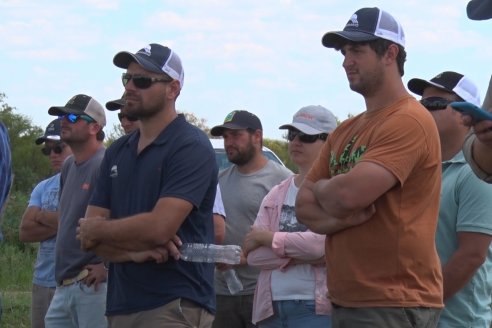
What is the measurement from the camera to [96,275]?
6.17 m

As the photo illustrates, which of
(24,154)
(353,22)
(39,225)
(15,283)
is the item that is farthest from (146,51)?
(24,154)

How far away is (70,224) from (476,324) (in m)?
2.86

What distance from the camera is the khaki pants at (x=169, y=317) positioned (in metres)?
4.63

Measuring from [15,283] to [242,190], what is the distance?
7043 mm

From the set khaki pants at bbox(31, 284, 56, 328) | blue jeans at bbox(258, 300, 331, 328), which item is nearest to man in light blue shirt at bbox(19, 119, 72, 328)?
khaki pants at bbox(31, 284, 56, 328)

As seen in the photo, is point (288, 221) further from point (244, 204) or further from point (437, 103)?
point (437, 103)

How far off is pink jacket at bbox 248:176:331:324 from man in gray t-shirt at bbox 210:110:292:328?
51 centimetres

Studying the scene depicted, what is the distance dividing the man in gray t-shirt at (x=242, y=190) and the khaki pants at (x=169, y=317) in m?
1.65

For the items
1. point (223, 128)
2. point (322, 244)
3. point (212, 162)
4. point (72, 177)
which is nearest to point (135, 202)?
point (212, 162)

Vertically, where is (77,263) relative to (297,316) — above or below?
above

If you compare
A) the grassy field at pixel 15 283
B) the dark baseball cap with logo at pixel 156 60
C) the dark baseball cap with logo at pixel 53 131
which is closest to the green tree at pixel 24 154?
the grassy field at pixel 15 283

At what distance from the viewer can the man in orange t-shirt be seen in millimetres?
3975

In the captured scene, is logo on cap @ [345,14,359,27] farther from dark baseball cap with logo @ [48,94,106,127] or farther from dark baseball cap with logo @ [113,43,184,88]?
dark baseball cap with logo @ [48,94,106,127]

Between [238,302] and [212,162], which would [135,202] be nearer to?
[212,162]
